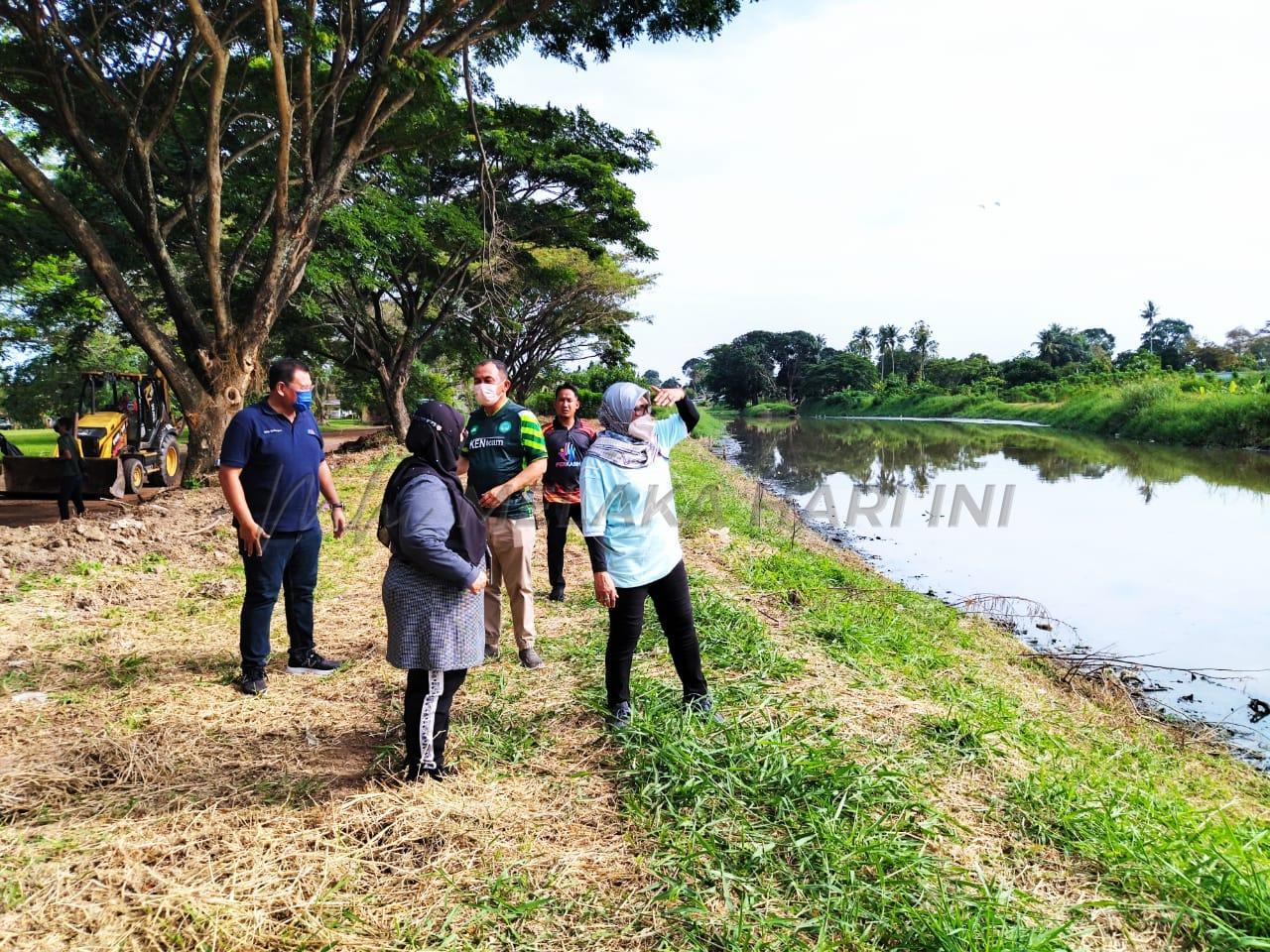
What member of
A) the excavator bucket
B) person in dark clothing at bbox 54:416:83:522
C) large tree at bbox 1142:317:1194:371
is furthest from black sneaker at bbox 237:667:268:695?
large tree at bbox 1142:317:1194:371

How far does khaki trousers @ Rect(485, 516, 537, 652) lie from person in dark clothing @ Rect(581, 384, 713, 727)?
98cm

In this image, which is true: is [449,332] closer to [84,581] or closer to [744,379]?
[84,581]

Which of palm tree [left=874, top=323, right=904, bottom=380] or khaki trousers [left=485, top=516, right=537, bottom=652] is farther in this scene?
palm tree [left=874, top=323, right=904, bottom=380]

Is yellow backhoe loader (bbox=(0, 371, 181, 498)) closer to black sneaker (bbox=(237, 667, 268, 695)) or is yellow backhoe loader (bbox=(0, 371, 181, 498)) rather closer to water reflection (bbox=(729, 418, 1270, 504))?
black sneaker (bbox=(237, 667, 268, 695))

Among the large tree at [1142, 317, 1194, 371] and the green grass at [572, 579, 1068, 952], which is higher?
the large tree at [1142, 317, 1194, 371]

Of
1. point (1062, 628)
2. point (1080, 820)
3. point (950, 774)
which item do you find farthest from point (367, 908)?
point (1062, 628)

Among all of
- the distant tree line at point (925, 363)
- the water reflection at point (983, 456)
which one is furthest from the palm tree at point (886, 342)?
the water reflection at point (983, 456)

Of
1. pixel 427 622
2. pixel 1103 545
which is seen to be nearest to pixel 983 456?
pixel 1103 545

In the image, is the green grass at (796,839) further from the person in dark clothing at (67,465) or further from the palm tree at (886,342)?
the palm tree at (886,342)

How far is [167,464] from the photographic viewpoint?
12.1 m

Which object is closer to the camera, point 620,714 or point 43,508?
point 620,714

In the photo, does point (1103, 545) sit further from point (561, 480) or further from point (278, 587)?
point (278, 587)

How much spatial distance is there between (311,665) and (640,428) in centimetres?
231

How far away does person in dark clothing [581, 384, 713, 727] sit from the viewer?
2.91 m
